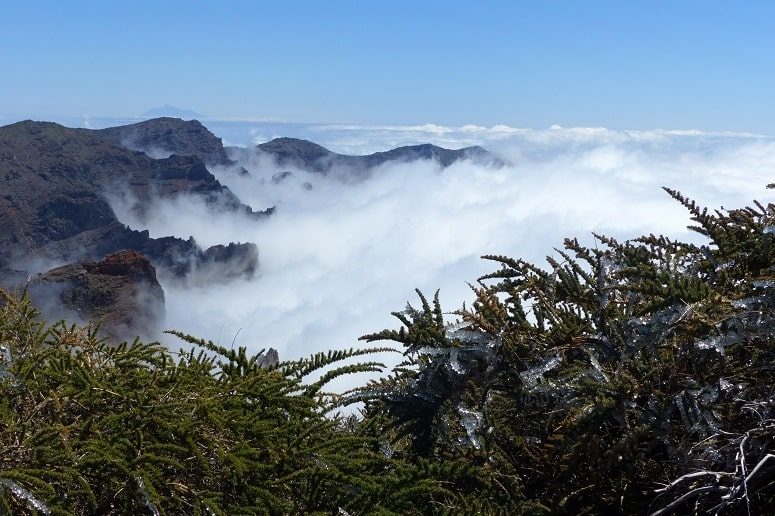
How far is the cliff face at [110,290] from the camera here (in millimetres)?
99000

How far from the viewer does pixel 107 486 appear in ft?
8.32

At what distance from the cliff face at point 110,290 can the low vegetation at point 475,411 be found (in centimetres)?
9829

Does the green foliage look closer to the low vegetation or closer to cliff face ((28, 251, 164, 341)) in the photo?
the low vegetation

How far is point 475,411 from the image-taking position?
3.45 m

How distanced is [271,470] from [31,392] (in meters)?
1.00

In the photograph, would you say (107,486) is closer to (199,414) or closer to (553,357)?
(199,414)

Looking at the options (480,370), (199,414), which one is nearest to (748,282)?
(480,370)

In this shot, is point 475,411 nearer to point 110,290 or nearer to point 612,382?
point 612,382

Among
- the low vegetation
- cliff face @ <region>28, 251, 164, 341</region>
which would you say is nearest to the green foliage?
the low vegetation

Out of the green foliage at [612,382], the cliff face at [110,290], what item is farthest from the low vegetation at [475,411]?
the cliff face at [110,290]

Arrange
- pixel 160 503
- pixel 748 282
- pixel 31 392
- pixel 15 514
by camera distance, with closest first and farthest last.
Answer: pixel 15 514 < pixel 160 503 < pixel 31 392 < pixel 748 282

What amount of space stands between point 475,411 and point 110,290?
111239 millimetres

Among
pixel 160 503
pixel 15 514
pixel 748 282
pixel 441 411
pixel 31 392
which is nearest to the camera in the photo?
pixel 15 514

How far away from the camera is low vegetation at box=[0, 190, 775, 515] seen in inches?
103
